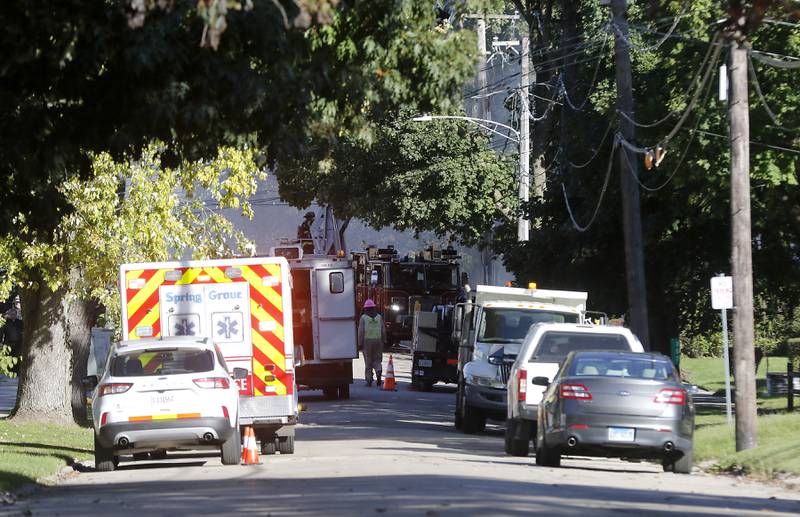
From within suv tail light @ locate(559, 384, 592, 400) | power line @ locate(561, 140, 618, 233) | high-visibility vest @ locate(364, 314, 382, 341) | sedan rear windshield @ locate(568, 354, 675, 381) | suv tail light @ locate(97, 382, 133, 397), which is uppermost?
power line @ locate(561, 140, 618, 233)

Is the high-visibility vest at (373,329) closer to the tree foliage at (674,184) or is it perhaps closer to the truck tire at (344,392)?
the truck tire at (344,392)

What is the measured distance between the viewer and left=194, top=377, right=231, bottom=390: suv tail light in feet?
61.6

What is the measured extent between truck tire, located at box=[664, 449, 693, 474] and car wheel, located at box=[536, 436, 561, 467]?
4.45 ft

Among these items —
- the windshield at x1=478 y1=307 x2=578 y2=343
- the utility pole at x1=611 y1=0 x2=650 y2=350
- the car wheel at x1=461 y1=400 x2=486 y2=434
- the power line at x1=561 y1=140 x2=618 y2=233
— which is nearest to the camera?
the car wheel at x1=461 y1=400 x2=486 y2=434

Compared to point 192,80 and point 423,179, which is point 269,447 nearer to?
point 192,80

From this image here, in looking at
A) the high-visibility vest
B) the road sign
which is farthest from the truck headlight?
the high-visibility vest

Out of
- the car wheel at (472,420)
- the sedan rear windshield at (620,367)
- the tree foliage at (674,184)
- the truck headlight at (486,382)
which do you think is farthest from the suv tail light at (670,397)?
the car wheel at (472,420)

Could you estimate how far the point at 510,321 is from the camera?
26188mm

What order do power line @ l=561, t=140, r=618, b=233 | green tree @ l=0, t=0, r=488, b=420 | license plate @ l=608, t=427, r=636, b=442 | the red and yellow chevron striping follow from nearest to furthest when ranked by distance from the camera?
1. green tree @ l=0, t=0, r=488, b=420
2. license plate @ l=608, t=427, r=636, b=442
3. the red and yellow chevron striping
4. power line @ l=561, t=140, r=618, b=233

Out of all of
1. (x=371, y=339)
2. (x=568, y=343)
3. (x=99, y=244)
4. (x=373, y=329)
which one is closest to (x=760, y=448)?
(x=568, y=343)

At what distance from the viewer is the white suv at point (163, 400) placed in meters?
18.5

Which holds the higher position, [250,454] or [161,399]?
[161,399]

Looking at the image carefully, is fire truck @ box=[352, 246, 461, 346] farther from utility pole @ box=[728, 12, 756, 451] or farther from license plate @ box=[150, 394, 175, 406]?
license plate @ box=[150, 394, 175, 406]

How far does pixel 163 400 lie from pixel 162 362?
70cm
